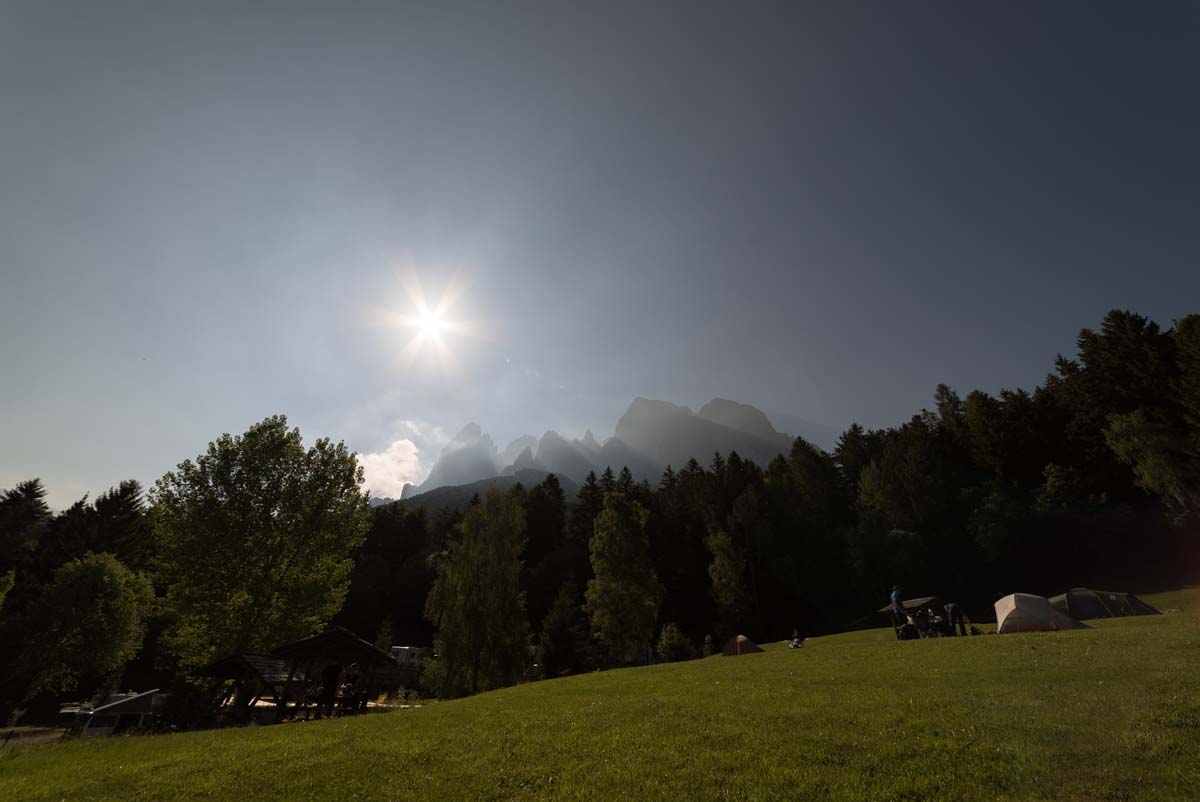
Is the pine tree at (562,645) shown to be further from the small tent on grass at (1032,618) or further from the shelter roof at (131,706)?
the small tent on grass at (1032,618)

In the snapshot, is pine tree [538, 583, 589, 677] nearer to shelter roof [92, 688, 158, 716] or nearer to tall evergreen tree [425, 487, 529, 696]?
tall evergreen tree [425, 487, 529, 696]

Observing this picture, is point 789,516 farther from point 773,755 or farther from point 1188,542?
point 773,755

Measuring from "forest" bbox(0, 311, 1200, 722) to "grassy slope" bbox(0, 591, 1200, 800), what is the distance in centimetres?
1893

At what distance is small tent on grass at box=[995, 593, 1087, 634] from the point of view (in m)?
26.5

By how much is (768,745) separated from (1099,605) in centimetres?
4440

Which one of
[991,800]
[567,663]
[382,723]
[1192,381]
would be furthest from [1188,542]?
[382,723]

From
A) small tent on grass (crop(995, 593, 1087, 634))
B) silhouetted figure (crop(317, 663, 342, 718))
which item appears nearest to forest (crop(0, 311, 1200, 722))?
silhouetted figure (crop(317, 663, 342, 718))

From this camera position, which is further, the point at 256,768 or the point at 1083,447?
the point at 1083,447

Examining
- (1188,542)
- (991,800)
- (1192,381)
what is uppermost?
(1192,381)

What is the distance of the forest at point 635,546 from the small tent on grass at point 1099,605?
20.7 meters

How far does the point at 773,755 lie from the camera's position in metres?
9.48

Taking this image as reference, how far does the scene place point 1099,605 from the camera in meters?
36.7

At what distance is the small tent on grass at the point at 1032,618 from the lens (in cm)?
2648

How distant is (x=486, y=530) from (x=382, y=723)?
31.3 m
